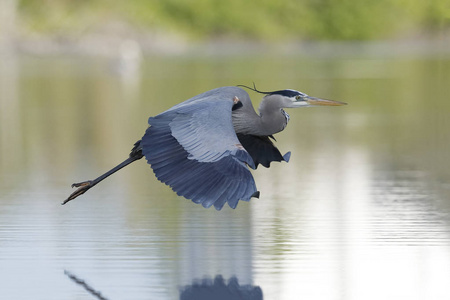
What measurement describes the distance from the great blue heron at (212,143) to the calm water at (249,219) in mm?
420

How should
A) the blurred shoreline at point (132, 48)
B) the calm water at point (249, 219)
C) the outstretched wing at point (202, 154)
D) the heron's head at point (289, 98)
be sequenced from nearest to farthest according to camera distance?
1. the calm water at point (249, 219)
2. the outstretched wing at point (202, 154)
3. the heron's head at point (289, 98)
4. the blurred shoreline at point (132, 48)

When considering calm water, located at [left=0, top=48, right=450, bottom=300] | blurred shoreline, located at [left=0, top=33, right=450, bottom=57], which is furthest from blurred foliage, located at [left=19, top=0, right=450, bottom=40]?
calm water, located at [left=0, top=48, right=450, bottom=300]

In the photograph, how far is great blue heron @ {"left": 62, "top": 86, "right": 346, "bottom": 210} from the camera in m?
5.83

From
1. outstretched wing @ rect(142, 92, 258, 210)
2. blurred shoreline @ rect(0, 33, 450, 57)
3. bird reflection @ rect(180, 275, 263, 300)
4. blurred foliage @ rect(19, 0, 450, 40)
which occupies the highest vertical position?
blurred foliage @ rect(19, 0, 450, 40)

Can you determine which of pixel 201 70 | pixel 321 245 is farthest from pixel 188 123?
pixel 201 70

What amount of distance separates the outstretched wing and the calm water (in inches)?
15.9

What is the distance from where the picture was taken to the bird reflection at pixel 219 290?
17.4 feet

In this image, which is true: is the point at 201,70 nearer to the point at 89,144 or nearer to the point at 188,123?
the point at 89,144

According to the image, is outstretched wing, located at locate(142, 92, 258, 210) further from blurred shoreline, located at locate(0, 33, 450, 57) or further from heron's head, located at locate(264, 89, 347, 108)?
blurred shoreline, located at locate(0, 33, 450, 57)

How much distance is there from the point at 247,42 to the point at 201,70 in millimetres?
40288

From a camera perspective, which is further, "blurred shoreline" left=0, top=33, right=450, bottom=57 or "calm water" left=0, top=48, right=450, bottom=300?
"blurred shoreline" left=0, top=33, right=450, bottom=57

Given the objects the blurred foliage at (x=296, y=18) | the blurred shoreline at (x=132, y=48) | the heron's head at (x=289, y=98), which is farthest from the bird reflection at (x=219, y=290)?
the blurred foliage at (x=296, y=18)

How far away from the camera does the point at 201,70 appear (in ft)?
104

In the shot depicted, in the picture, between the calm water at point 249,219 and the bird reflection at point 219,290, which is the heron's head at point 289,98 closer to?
the calm water at point 249,219
